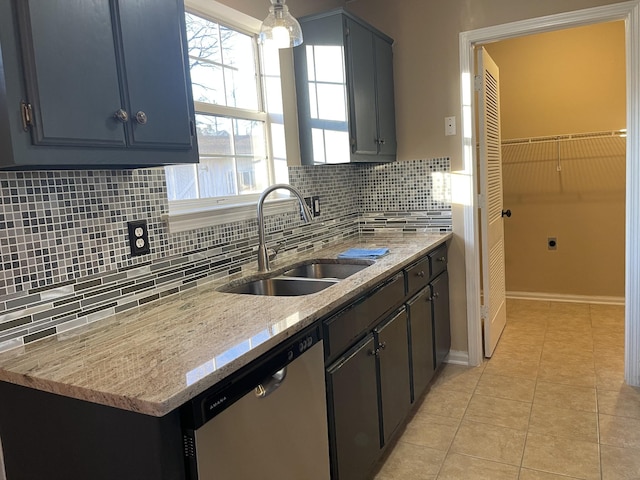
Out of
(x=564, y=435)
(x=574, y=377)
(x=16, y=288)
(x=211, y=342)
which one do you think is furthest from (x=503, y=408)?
(x=16, y=288)

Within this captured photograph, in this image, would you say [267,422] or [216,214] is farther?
[216,214]

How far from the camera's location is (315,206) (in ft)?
9.61

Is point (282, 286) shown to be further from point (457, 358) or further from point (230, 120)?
point (457, 358)

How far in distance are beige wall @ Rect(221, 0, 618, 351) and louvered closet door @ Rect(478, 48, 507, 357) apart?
0.61 ft

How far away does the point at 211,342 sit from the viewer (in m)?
1.33

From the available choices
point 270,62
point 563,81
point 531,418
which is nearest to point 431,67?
point 270,62

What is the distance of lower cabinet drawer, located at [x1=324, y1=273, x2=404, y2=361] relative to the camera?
66.2 inches

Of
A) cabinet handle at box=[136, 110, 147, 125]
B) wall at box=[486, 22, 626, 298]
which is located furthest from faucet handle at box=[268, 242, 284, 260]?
wall at box=[486, 22, 626, 298]

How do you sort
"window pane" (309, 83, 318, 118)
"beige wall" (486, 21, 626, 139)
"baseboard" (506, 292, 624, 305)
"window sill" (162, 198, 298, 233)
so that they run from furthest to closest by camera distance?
"baseboard" (506, 292, 624, 305)
"beige wall" (486, 21, 626, 139)
"window pane" (309, 83, 318, 118)
"window sill" (162, 198, 298, 233)

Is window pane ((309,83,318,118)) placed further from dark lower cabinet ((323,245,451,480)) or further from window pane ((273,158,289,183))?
dark lower cabinet ((323,245,451,480))

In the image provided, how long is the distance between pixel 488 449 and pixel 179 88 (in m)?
2.04

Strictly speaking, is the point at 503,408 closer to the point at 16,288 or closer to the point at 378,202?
the point at 378,202

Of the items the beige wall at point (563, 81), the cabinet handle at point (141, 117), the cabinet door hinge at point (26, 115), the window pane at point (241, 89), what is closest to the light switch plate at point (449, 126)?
the window pane at point (241, 89)

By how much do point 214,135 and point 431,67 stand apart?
5.22 ft
